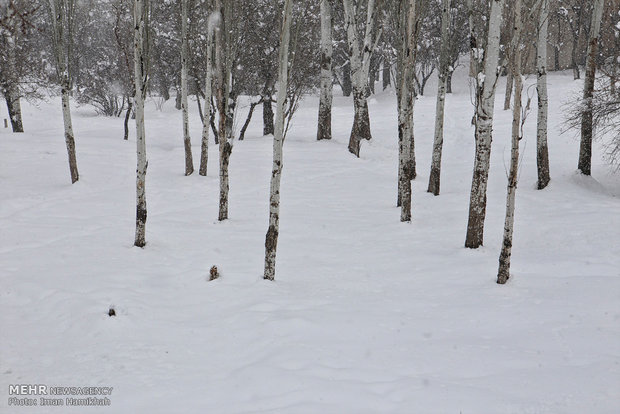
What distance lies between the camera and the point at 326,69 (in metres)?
21.0

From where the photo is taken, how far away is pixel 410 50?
10.5 metres

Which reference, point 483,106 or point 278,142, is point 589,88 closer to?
point 483,106

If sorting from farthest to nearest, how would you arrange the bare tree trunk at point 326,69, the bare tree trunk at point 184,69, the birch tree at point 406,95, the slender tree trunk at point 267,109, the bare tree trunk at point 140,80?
the slender tree trunk at point 267,109, the bare tree trunk at point 326,69, the bare tree trunk at point 184,69, the birch tree at point 406,95, the bare tree trunk at point 140,80

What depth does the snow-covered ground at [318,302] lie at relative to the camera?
4.48 m

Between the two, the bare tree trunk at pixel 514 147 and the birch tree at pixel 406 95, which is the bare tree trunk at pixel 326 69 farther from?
the bare tree trunk at pixel 514 147

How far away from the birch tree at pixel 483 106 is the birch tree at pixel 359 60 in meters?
8.05

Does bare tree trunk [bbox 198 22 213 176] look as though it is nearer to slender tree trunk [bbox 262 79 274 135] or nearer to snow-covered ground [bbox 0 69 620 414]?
snow-covered ground [bbox 0 69 620 414]

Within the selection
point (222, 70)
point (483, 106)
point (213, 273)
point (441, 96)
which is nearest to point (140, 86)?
point (222, 70)

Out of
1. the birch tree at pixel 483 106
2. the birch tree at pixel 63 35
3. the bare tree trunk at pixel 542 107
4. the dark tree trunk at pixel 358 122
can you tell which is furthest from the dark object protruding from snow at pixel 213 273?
the dark tree trunk at pixel 358 122

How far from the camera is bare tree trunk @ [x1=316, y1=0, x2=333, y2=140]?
1983 cm

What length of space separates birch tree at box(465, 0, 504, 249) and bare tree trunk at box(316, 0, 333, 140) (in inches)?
449

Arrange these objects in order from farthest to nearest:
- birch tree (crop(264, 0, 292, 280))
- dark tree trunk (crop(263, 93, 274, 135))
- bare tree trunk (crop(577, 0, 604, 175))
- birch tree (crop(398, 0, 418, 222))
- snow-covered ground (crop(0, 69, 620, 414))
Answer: dark tree trunk (crop(263, 93, 274, 135)) < bare tree trunk (crop(577, 0, 604, 175)) < birch tree (crop(398, 0, 418, 222)) < birch tree (crop(264, 0, 292, 280)) < snow-covered ground (crop(0, 69, 620, 414))

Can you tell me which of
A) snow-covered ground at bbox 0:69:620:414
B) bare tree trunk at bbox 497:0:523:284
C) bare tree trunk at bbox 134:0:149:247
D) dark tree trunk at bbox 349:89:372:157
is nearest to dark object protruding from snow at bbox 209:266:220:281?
snow-covered ground at bbox 0:69:620:414

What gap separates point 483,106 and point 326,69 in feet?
44.7
